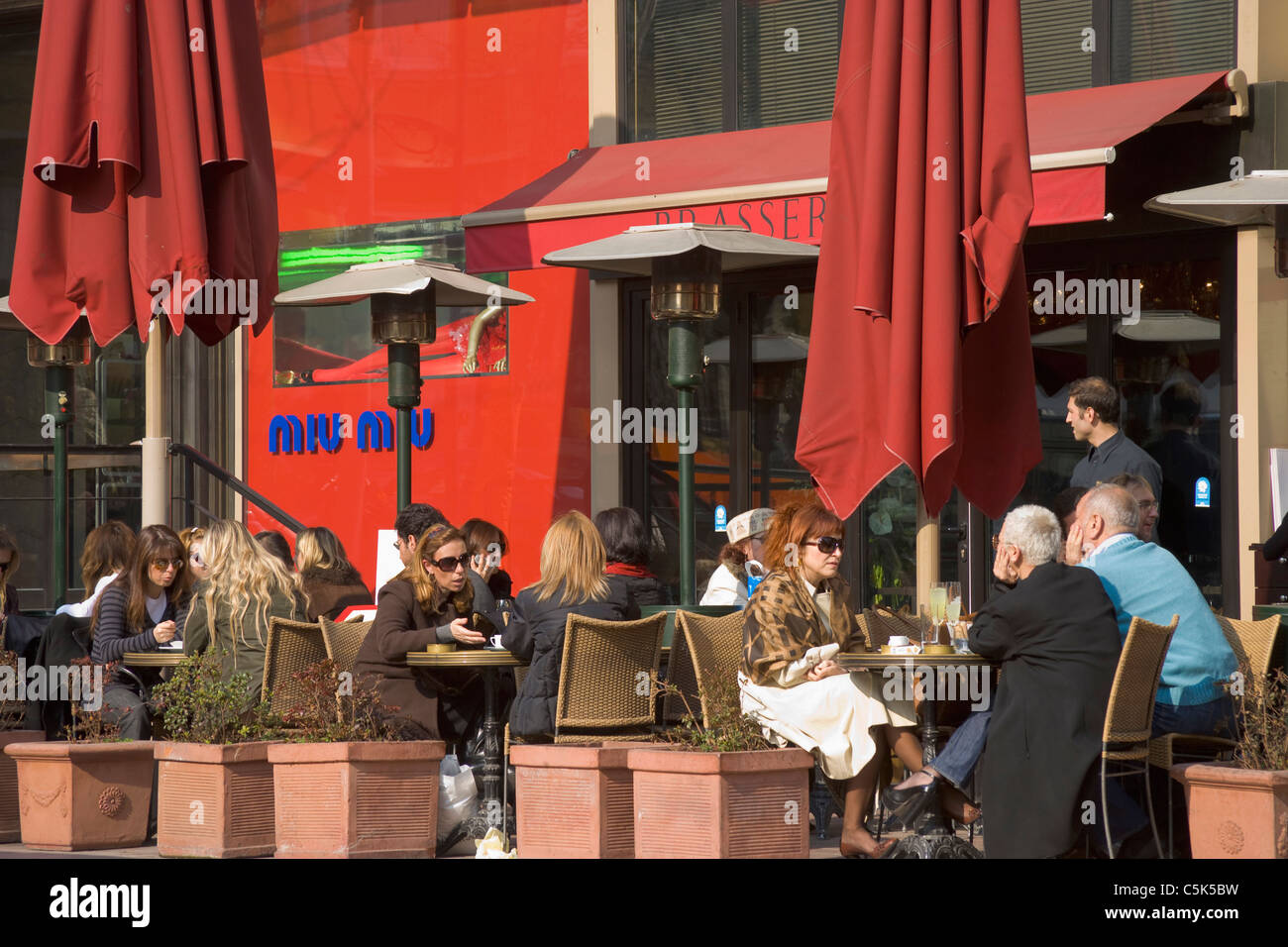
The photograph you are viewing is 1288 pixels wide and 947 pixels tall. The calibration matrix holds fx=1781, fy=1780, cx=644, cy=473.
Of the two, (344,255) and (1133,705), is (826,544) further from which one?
(344,255)

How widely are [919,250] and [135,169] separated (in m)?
3.47

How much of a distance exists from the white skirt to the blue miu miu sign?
6.48m

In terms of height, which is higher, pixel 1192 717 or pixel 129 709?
pixel 1192 717

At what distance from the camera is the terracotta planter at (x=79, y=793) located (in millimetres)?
6879

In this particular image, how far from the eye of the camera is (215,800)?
645 centimetres

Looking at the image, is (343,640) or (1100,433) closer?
(343,640)

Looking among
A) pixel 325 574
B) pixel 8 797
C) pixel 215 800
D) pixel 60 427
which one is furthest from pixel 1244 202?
pixel 60 427

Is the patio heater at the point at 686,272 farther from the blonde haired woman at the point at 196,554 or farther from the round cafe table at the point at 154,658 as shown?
the round cafe table at the point at 154,658

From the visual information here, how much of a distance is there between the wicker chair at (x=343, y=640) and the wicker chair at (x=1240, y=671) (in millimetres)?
3078

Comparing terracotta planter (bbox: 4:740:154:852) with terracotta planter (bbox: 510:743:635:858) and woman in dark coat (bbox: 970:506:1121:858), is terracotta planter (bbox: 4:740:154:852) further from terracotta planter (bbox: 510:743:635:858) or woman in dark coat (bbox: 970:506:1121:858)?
woman in dark coat (bbox: 970:506:1121:858)

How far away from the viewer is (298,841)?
6238 mm

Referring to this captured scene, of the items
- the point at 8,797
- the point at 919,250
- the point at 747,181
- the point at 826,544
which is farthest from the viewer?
the point at 747,181

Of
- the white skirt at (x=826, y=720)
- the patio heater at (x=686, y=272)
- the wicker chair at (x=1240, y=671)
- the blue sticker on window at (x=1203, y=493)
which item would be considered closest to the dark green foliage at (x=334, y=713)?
the white skirt at (x=826, y=720)
